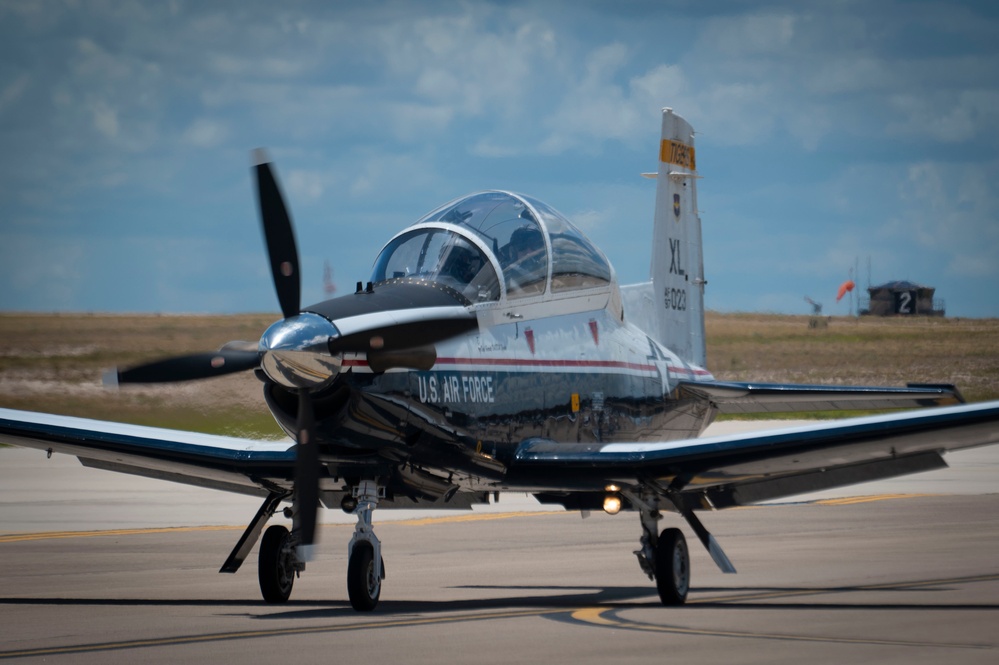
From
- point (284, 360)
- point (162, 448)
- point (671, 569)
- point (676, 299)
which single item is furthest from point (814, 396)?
point (284, 360)

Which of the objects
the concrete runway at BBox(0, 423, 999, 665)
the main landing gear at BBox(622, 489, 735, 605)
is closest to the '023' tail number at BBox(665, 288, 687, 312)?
the concrete runway at BBox(0, 423, 999, 665)

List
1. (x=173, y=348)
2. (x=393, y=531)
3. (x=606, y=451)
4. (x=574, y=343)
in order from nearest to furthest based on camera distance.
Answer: (x=606, y=451)
(x=574, y=343)
(x=393, y=531)
(x=173, y=348)

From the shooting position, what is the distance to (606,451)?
1231cm

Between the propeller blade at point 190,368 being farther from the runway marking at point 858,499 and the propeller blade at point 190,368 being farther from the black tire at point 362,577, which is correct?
the runway marking at point 858,499

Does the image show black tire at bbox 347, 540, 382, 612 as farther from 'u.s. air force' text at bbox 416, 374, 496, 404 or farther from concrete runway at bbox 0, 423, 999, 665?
'u.s. air force' text at bbox 416, 374, 496, 404

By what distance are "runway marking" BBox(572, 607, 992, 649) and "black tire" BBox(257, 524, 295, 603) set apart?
2757 mm

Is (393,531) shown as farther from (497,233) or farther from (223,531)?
(497,233)

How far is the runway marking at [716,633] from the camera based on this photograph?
957 centimetres

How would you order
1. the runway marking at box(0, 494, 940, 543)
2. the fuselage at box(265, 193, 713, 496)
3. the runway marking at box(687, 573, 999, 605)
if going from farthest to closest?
1. the runway marking at box(0, 494, 940, 543)
2. the runway marking at box(687, 573, 999, 605)
3. the fuselage at box(265, 193, 713, 496)

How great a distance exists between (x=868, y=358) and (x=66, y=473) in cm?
4191

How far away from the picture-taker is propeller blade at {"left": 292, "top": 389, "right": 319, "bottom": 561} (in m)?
10.8

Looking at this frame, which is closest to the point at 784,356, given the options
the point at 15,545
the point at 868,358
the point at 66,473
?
the point at 868,358

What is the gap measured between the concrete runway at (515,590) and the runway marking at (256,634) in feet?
0.10

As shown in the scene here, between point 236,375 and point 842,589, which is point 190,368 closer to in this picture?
point 842,589
